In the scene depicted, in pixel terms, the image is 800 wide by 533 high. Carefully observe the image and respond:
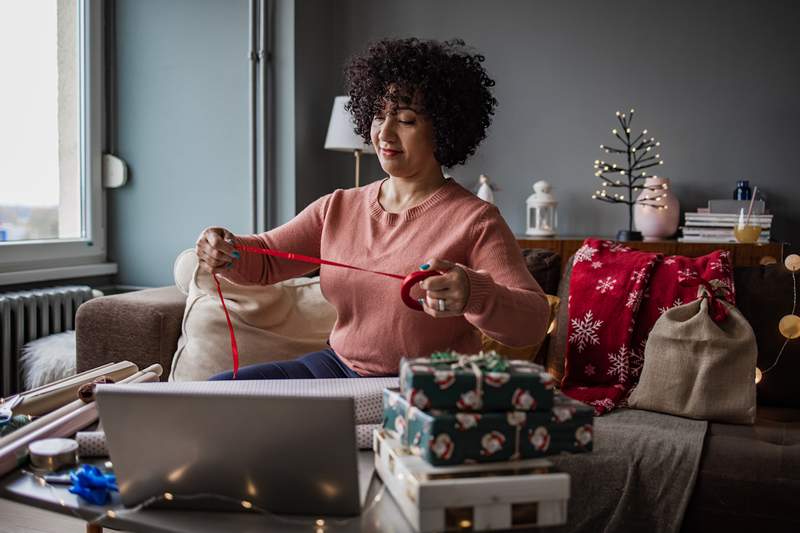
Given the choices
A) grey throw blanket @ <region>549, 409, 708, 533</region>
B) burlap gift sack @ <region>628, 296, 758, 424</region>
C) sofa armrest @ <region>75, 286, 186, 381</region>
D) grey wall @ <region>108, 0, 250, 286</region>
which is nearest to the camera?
grey throw blanket @ <region>549, 409, 708, 533</region>

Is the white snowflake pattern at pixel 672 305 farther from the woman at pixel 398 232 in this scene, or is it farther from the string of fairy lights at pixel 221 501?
the string of fairy lights at pixel 221 501

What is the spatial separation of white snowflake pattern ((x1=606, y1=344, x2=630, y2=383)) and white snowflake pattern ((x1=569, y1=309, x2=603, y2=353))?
68 millimetres

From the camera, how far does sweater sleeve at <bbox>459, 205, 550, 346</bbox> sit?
127cm

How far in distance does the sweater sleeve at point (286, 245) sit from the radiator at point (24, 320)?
1.44 meters

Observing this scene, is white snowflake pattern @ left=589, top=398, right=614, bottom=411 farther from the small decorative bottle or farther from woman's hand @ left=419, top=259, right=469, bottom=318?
the small decorative bottle

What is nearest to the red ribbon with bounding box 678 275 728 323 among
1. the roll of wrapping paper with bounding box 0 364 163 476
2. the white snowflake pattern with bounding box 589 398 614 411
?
the white snowflake pattern with bounding box 589 398 614 411

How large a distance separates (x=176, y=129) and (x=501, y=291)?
2629 mm

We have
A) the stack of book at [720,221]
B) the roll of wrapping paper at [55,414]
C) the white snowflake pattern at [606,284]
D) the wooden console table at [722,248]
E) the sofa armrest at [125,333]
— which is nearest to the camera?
the roll of wrapping paper at [55,414]

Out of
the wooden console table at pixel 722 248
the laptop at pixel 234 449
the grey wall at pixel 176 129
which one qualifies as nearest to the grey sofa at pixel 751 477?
the wooden console table at pixel 722 248

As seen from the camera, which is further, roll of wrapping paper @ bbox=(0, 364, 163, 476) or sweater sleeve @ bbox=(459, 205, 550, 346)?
sweater sleeve @ bbox=(459, 205, 550, 346)

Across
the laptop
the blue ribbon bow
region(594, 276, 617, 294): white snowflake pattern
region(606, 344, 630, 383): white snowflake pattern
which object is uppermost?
region(594, 276, 617, 294): white snowflake pattern

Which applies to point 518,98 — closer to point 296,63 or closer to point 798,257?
point 296,63

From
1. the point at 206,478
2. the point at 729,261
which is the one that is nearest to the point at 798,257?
the point at 729,261

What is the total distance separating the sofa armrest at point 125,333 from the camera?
93.7 inches
